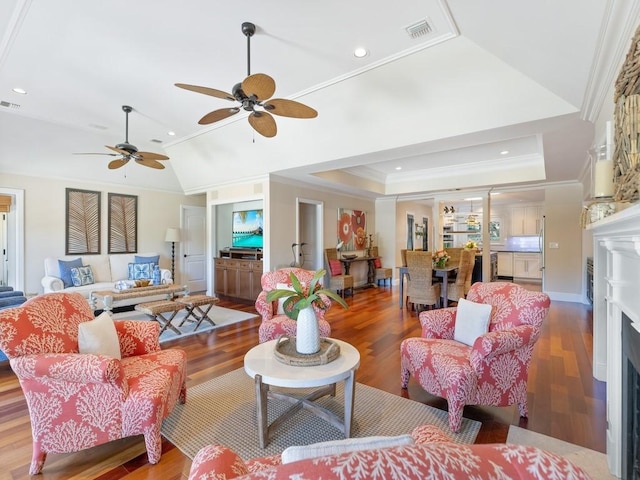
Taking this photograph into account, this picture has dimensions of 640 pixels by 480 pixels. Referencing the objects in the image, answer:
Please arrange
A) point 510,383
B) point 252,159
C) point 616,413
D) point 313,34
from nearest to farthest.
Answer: point 616,413, point 510,383, point 313,34, point 252,159

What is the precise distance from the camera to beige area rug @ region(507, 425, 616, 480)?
1.78 metres

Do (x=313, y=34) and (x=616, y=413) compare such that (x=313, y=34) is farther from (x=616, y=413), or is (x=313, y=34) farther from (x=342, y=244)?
(x=342, y=244)

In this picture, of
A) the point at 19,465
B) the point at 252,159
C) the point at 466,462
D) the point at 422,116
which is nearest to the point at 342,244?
the point at 252,159

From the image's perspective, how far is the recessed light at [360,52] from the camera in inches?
112

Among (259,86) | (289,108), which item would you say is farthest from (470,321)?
(259,86)

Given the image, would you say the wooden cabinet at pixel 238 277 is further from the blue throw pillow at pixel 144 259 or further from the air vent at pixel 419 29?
the air vent at pixel 419 29

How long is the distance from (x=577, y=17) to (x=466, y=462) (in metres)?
2.43

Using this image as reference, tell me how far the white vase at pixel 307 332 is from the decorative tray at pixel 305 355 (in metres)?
0.04

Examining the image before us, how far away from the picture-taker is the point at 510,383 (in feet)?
7.39

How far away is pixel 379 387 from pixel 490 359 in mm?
1028

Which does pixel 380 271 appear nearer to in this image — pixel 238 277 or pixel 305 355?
pixel 238 277

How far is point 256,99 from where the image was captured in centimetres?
257

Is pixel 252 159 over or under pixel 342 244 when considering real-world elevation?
over

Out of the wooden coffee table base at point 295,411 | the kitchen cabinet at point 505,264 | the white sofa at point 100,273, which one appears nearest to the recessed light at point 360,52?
the wooden coffee table base at point 295,411
